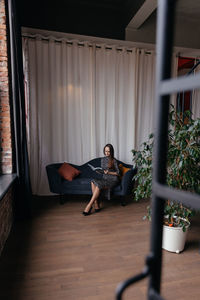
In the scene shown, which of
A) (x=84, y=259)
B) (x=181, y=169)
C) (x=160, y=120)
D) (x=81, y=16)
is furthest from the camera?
(x=81, y=16)

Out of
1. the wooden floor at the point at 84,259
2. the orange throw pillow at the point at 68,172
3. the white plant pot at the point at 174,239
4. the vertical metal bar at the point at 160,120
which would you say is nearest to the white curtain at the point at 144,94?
the orange throw pillow at the point at 68,172

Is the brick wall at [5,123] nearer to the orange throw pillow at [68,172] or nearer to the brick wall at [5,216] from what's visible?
the brick wall at [5,216]

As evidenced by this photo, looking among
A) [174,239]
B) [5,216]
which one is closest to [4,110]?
[5,216]

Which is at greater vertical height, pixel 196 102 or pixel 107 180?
pixel 196 102

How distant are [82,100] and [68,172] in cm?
157

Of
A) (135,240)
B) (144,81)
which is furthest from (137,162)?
(144,81)

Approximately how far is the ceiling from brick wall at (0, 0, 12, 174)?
4.54 ft

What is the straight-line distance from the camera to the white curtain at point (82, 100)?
407 cm

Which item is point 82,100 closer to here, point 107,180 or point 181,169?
point 107,180

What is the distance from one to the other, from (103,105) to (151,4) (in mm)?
1947

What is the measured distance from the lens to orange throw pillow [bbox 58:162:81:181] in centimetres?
377

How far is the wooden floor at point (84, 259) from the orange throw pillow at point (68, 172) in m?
0.74

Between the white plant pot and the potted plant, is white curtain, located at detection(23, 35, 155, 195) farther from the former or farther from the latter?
the white plant pot

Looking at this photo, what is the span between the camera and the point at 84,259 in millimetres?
2150
